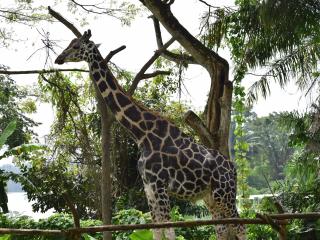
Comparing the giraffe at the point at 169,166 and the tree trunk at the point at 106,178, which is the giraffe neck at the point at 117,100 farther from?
the tree trunk at the point at 106,178

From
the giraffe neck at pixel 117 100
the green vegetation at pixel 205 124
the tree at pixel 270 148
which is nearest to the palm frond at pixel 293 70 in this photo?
the green vegetation at pixel 205 124

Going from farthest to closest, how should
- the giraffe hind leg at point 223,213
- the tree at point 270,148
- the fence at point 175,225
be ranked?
the tree at point 270,148
the giraffe hind leg at point 223,213
the fence at point 175,225

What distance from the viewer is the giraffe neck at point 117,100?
16.5ft

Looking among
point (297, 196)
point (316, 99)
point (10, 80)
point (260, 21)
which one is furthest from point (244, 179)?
point (10, 80)

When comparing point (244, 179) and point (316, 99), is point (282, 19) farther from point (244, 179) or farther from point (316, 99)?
point (244, 179)

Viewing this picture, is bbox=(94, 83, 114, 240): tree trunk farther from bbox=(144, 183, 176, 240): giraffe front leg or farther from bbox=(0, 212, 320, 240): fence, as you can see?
bbox=(0, 212, 320, 240): fence

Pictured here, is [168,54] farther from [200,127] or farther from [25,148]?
[25,148]

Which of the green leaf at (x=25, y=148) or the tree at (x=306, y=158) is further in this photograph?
the tree at (x=306, y=158)

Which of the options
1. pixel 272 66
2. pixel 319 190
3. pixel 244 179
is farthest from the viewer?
pixel 244 179

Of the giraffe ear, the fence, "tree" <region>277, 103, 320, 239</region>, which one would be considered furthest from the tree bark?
the fence

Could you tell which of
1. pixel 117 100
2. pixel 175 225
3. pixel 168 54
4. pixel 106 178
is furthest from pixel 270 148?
pixel 175 225

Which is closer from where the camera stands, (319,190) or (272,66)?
(319,190)

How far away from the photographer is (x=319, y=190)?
912 cm

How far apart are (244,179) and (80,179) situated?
4449mm
